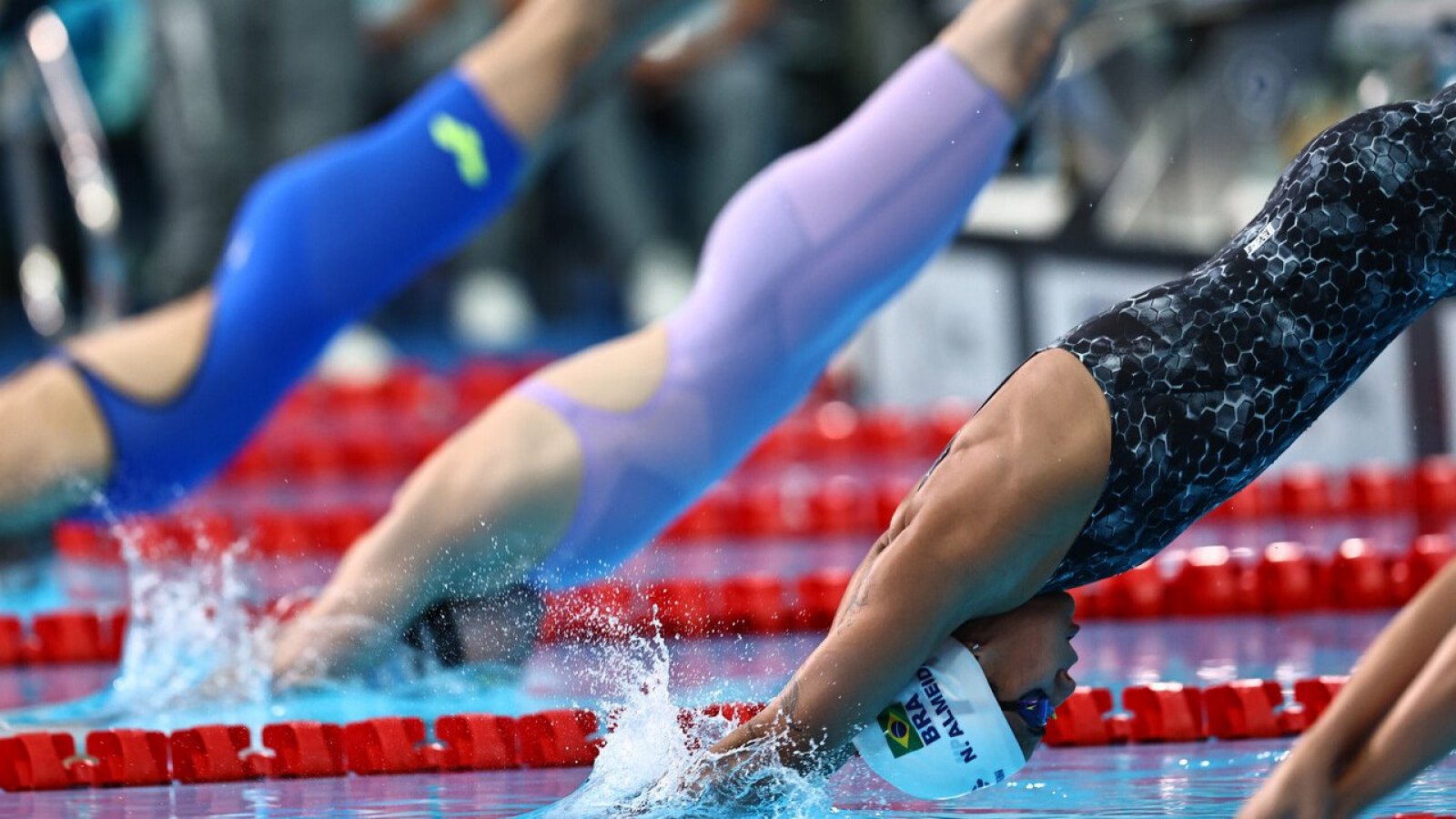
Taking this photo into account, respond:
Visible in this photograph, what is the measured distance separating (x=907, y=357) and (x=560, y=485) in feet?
9.00

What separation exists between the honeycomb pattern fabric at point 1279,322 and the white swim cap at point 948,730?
0.33 ft

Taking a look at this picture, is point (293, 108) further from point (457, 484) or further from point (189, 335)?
point (457, 484)

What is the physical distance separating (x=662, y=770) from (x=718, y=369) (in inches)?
24.5

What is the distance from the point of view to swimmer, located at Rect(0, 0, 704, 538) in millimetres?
2422

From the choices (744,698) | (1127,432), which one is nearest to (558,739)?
(744,698)

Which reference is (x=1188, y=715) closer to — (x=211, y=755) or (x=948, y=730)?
(x=948, y=730)

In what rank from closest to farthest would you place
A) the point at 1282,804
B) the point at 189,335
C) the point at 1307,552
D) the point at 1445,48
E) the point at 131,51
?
the point at 1282,804 < the point at 189,335 < the point at 1307,552 < the point at 1445,48 < the point at 131,51

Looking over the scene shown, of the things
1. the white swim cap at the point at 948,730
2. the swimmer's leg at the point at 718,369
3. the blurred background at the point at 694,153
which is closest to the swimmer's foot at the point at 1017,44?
the swimmer's leg at the point at 718,369

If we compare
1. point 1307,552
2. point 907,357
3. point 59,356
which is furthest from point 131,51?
point 1307,552

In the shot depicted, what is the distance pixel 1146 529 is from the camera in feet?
4.74

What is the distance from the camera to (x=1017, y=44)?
6.66 feet

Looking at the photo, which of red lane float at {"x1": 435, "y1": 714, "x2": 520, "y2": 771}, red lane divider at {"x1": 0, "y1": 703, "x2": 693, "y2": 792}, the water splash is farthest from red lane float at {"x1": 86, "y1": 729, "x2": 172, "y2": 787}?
the water splash

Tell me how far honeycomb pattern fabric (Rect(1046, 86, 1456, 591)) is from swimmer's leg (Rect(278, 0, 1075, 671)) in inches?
25.0

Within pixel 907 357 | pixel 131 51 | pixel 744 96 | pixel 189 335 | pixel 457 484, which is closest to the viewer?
pixel 457 484
